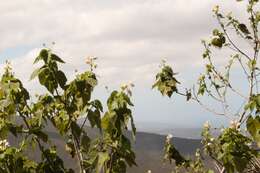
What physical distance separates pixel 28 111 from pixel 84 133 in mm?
959

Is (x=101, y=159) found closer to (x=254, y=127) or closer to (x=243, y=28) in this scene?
(x=254, y=127)

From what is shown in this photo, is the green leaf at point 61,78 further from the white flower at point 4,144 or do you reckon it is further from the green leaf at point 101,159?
the white flower at point 4,144

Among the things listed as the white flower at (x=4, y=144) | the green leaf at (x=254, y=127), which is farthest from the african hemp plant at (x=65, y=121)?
the green leaf at (x=254, y=127)

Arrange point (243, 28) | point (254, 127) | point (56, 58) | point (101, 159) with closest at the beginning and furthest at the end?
point (101, 159)
point (56, 58)
point (254, 127)
point (243, 28)

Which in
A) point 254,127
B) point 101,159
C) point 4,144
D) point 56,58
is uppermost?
point 56,58

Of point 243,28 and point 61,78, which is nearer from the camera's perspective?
point 61,78

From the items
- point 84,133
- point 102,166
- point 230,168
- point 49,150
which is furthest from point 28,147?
point 230,168

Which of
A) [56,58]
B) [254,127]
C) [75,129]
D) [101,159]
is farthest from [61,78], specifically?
[254,127]

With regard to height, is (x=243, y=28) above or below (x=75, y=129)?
above

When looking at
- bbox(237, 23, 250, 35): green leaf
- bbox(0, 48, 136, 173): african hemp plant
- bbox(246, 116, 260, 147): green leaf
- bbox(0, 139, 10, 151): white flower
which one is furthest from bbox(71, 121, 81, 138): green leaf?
bbox(237, 23, 250, 35): green leaf

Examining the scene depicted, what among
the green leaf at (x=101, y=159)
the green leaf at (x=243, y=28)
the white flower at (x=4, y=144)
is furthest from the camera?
the green leaf at (x=243, y=28)

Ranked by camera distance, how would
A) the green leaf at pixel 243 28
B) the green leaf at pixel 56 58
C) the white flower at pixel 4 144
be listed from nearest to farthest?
the green leaf at pixel 56 58 < the white flower at pixel 4 144 < the green leaf at pixel 243 28

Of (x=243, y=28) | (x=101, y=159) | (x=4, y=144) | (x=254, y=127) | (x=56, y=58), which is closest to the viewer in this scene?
(x=101, y=159)

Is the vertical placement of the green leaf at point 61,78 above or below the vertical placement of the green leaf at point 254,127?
above
